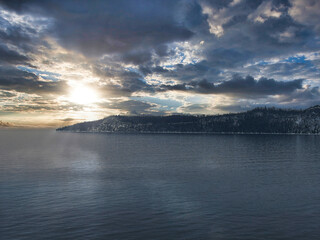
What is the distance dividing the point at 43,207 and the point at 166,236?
1988 cm

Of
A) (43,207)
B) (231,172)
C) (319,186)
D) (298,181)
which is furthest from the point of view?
(231,172)

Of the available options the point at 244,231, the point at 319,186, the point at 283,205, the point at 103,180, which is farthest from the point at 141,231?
the point at 319,186

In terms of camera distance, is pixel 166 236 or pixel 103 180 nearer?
pixel 166 236

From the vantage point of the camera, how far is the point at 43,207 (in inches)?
1346

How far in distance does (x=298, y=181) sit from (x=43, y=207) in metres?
50.3

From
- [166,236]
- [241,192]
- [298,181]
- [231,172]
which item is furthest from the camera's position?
[231,172]

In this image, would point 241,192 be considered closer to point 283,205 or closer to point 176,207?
point 283,205

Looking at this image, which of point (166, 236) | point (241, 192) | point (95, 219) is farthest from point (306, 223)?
point (95, 219)

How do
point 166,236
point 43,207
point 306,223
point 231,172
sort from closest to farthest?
1. point 166,236
2. point 306,223
3. point 43,207
4. point 231,172

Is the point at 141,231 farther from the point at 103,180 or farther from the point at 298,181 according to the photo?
the point at 298,181

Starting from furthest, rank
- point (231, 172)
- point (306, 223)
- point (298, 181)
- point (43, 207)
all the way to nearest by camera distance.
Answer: point (231, 172), point (298, 181), point (43, 207), point (306, 223)

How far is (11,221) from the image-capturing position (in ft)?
95.3

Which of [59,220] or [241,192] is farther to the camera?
[241,192]

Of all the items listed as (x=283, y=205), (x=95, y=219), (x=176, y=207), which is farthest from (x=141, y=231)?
(x=283, y=205)
